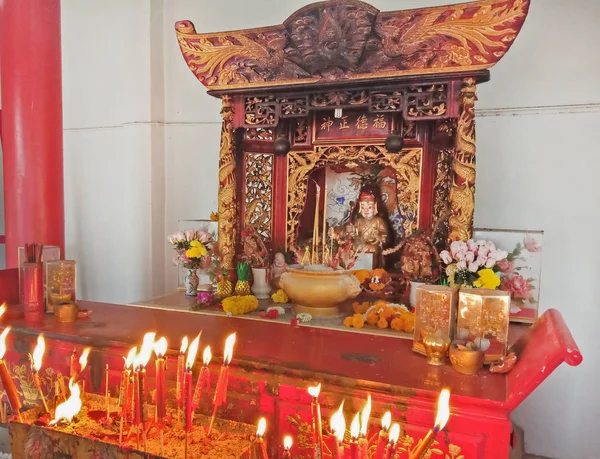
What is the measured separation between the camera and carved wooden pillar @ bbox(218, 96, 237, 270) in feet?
8.52

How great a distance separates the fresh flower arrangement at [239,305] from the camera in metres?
2.29

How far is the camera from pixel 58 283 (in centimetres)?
221

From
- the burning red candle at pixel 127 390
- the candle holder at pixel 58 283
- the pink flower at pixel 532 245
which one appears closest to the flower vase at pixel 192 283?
the candle holder at pixel 58 283

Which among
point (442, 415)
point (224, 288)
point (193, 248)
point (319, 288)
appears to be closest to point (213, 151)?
point (193, 248)

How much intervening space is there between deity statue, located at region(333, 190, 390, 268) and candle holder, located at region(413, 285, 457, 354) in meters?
1.00

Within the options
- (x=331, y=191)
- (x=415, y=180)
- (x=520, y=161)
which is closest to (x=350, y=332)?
(x=415, y=180)

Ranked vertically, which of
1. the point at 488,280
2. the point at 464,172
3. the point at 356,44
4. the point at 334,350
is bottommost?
the point at 334,350

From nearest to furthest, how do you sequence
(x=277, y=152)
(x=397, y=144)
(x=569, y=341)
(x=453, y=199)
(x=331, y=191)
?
(x=569, y=341) → (x=453, y=199) → (x=397, y=144) → (x=277, y=152) → (x=331, y=191)

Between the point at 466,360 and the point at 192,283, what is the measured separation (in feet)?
5.65

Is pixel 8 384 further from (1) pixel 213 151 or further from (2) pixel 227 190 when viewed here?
(1) pixel 213 151

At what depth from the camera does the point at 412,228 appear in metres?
2.53

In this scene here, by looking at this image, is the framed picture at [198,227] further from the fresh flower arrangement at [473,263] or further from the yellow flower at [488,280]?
the yellow flower at [488,280]

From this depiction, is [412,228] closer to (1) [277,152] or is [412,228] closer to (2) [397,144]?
(2) [397,144]

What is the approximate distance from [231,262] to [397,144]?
115cm
